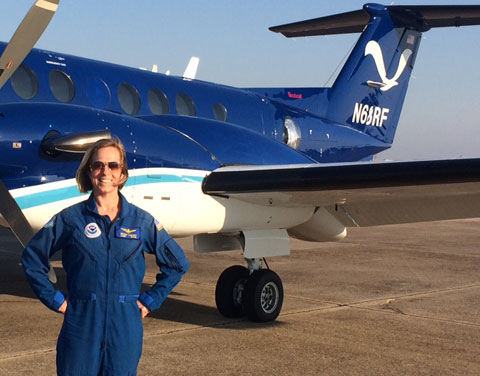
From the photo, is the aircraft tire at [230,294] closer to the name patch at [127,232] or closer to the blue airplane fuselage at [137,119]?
the blue airplane fuselage at [137,119]

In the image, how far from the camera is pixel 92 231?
10.1 ft

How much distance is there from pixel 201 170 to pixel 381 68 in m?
6.30

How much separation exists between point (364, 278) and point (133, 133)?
4.95m

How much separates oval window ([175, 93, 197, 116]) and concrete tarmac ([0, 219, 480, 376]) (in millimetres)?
2296

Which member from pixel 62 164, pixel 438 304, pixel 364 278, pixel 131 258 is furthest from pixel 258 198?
pixel 131 258

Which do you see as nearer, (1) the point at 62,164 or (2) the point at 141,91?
(1) the point at 62,164

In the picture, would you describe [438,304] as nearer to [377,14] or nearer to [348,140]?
[348,140]

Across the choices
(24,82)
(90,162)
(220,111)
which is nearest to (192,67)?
(220,111)

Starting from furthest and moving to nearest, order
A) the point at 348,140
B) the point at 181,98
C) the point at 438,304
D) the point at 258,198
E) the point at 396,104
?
the point at 396,104 → the point at 348,140 → the point at 181,98 → the point at 438,304 → the point at 258,198

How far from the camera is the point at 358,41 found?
12555 millimetres

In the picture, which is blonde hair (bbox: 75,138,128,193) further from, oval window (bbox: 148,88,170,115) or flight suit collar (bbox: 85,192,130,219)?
oval window (bbox: 148,88,170,115)

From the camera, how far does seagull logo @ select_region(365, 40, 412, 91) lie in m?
12.5

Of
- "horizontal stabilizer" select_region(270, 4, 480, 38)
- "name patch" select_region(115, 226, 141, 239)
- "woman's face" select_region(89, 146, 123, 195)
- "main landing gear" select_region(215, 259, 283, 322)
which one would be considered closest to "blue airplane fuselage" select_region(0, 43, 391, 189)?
"main landing gear" select_region(215, 259, 283, 322)

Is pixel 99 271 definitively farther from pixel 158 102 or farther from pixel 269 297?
pixel 158 102
